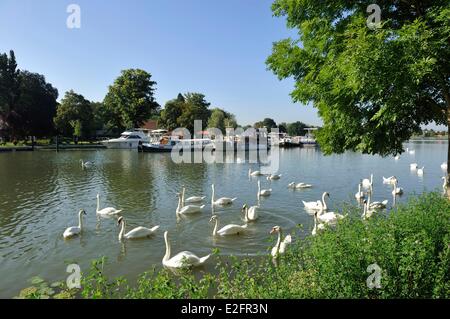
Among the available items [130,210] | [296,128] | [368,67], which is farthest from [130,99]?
[296,128]

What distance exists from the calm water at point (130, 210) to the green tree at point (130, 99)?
4778 cm

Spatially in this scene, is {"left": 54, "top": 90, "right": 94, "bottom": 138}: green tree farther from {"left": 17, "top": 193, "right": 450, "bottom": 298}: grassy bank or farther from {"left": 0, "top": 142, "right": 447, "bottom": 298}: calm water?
{"left": 17, "top": 193, "right": 450, "bottom": 298}: grassy bank

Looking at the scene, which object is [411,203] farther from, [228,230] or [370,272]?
[228,230]

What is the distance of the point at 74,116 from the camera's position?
78188 mm

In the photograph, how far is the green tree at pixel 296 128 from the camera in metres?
167

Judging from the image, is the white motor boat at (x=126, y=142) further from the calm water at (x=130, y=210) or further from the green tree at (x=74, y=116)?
the calm water at (x=130, y=210)

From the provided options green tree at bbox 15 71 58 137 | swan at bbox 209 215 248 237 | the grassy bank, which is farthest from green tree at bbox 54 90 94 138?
the grassy bank

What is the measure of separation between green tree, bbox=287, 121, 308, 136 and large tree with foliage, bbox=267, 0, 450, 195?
159 meters

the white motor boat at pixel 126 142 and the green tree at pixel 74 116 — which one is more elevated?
the green tree at pixel 74 116

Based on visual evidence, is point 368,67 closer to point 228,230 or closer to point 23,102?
point 228,230

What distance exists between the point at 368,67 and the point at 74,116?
263ft

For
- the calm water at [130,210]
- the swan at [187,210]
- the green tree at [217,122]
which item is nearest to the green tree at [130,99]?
the green tree at [217,122]

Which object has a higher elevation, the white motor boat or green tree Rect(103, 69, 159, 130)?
green tree Rect(103, 69, 159, 130)

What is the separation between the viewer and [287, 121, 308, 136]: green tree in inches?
6585
